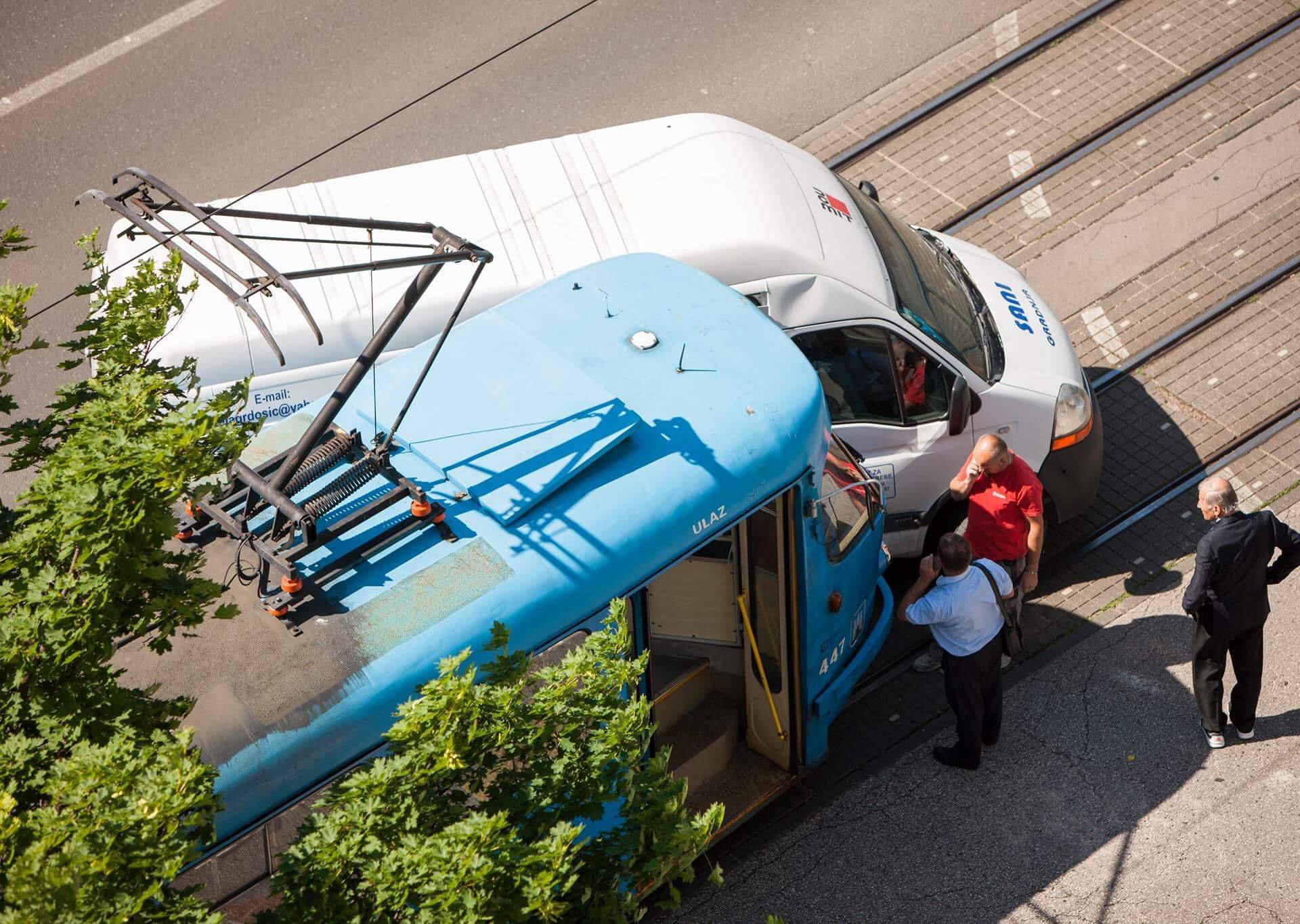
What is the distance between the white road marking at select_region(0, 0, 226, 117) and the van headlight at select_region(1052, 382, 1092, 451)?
8911 millimetres

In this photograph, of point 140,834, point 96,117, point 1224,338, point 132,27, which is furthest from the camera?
point 132,27

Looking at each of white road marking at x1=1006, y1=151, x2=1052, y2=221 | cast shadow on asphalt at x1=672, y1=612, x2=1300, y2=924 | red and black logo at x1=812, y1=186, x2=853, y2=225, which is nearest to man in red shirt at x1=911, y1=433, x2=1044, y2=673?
cast shadow on asphalt at x1=672, y1=612, x2=1300, y2=924

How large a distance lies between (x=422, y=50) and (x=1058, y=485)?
7.12m

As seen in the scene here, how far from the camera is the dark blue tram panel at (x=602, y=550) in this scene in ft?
17.3

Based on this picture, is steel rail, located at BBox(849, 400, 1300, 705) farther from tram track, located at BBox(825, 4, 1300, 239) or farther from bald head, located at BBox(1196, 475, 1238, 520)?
tram track, located at BBox(825, 4, 1300, 239)

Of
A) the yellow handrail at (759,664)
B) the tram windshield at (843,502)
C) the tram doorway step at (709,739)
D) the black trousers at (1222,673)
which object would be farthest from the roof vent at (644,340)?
the black trousers at (1222,673)

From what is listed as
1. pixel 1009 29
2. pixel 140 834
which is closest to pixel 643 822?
pixel 140 834

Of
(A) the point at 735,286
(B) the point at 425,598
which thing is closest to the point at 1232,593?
(A) the point at 735,286

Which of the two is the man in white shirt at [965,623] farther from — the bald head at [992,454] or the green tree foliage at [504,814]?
the green tree foliage at [504,814]

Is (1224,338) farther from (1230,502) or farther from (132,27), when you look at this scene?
(132,27)

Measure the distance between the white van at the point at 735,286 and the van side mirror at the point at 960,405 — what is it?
0.01 m

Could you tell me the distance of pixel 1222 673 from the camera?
7445mm

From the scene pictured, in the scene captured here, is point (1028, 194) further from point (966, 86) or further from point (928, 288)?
point (928, 288)

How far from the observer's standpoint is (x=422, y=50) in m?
12.5
